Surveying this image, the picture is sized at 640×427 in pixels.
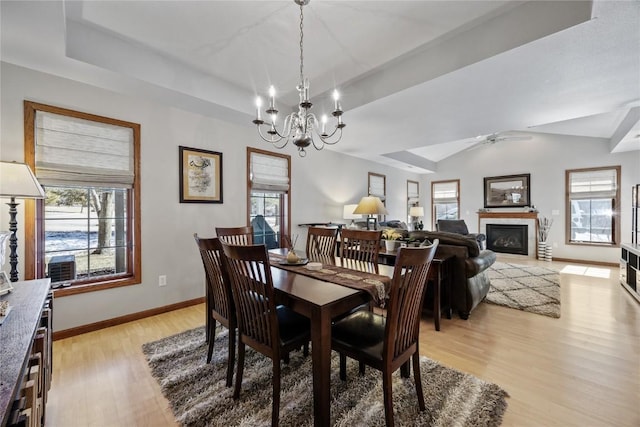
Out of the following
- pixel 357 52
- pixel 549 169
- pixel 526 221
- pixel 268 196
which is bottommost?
pixel 526 221

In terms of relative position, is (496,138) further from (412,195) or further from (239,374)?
(239,374)

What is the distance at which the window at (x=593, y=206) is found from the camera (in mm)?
5730

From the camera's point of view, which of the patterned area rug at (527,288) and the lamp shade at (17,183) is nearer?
the lamp shade at (17,183)

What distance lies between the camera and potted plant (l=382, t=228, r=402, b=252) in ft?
10.00

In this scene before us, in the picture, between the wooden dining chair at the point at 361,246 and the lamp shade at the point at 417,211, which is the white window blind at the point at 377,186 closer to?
the lamp shade at the point at 417,211

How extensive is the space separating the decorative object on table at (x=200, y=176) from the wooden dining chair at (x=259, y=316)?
6.97 ft

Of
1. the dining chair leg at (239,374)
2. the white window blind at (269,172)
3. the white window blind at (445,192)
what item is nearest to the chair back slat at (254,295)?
the dining chair leg at (239,374)

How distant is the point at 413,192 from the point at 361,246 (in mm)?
6591

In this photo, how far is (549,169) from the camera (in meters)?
6.47

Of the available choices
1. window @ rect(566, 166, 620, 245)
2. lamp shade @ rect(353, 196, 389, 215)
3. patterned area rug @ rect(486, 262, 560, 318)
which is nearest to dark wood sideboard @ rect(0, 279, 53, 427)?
lamp shade @ rect(353, 196, 389, 215)

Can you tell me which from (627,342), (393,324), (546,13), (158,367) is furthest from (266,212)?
(627,342)

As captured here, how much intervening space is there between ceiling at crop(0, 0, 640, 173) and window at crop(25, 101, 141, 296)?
48 centimetres

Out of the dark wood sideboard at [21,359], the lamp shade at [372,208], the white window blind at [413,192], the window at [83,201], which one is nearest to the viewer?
the dark wood sideboard at [21,359]

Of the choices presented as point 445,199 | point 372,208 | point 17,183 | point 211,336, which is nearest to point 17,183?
point 17,183
